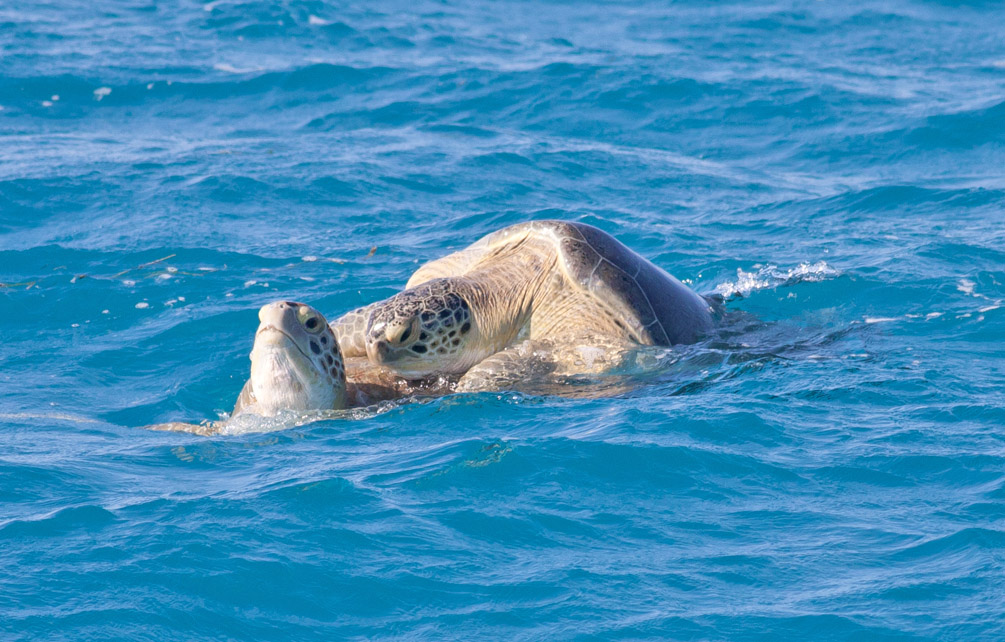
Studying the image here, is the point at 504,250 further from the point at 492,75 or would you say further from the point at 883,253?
the point at 492,75

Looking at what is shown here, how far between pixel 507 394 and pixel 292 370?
4.17 ft

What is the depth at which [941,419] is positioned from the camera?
6.32 metres

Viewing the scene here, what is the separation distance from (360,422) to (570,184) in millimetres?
6163

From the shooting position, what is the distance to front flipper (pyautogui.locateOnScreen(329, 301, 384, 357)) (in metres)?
7.41

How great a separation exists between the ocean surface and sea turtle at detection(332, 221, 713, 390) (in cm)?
31

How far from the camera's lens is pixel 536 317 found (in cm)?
763

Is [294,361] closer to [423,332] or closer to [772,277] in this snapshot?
[423,332]

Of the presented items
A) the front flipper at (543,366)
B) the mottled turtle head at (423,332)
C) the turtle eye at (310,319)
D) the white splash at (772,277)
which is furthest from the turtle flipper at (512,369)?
the white splash at (772,277)

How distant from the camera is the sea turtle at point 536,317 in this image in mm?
7121

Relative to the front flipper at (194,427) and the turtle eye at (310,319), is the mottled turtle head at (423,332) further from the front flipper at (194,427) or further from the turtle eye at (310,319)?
the front flipper at (194,427)

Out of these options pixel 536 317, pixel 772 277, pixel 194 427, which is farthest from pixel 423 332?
pixel 772 277

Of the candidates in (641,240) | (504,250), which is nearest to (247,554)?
(504,250)

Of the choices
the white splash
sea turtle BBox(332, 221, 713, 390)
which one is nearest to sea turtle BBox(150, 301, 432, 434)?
sea turtle BBox(332, 221, 713, 390)

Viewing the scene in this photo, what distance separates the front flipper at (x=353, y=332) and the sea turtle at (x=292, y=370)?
0.49 meters
